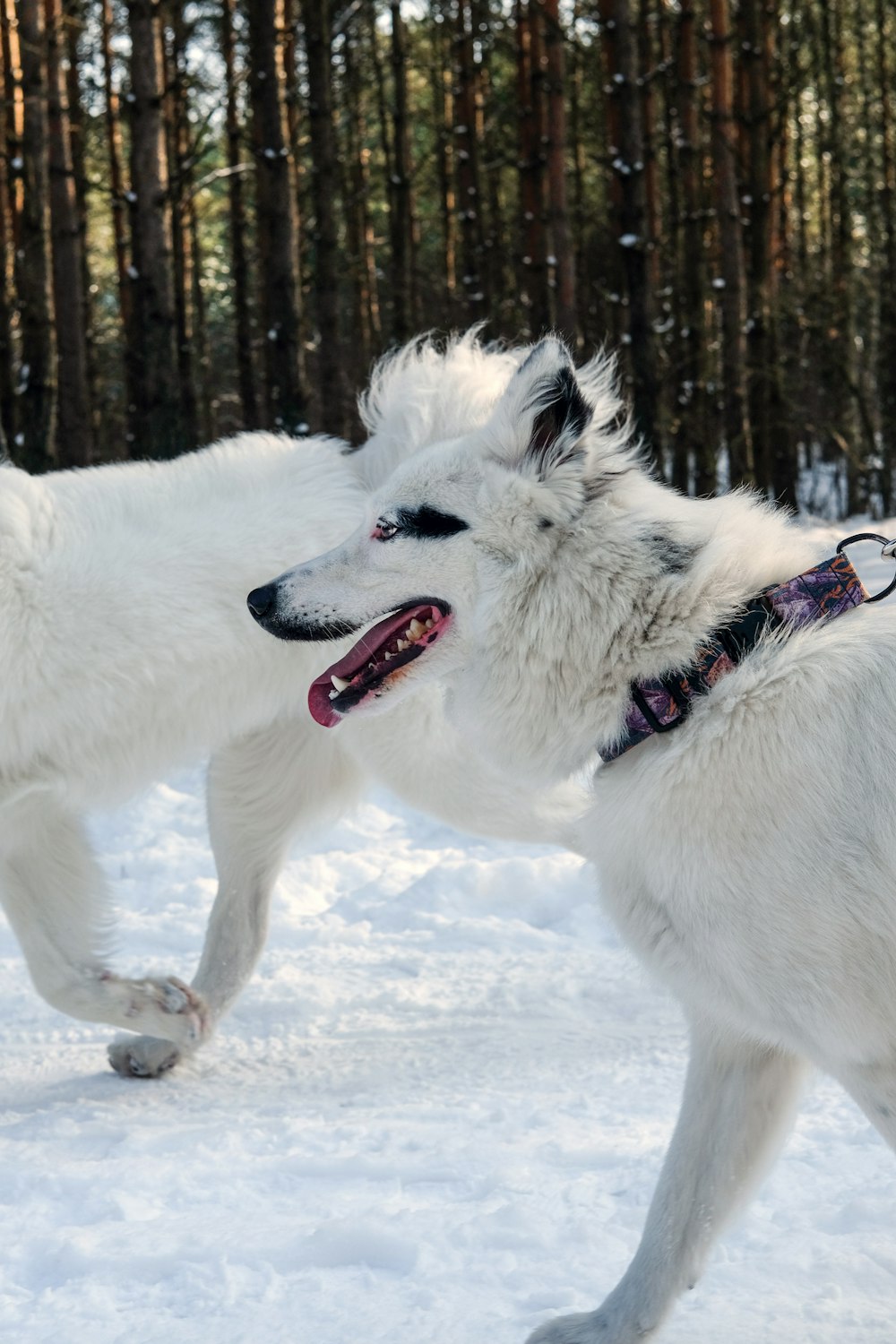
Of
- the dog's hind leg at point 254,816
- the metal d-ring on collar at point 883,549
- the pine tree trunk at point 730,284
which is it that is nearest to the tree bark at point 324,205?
the pine tree trunk at point 730,284

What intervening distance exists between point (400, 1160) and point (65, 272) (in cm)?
1213

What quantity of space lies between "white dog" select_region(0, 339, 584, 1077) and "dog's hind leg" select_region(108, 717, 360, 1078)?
70mm

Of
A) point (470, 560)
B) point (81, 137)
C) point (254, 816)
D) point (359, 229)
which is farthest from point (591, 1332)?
point (359, 229)

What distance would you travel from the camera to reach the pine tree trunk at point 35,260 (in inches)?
462

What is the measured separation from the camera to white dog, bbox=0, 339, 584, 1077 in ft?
12.3

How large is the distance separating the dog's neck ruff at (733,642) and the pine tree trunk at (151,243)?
841 cm

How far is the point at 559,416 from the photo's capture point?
2.43m

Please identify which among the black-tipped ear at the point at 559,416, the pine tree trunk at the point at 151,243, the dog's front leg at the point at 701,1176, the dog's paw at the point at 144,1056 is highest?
the pine tree trunk at the point at 151,243

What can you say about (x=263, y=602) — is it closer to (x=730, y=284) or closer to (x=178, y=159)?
(x=730, y=284)

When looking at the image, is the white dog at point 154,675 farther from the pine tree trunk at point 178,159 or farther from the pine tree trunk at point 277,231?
the pine tree trunk at point 178,159

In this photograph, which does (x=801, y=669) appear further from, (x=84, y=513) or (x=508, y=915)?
(x=508, y=915)

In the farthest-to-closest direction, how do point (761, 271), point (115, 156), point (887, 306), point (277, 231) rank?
point (887, 306) < point (115, 156) < point (761, 271) < point (277, 231)

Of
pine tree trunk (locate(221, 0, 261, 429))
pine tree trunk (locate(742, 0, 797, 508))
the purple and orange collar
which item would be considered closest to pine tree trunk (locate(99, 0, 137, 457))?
pine tree trunk (locate(221, 0, 261, 429))

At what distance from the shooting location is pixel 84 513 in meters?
3.98
